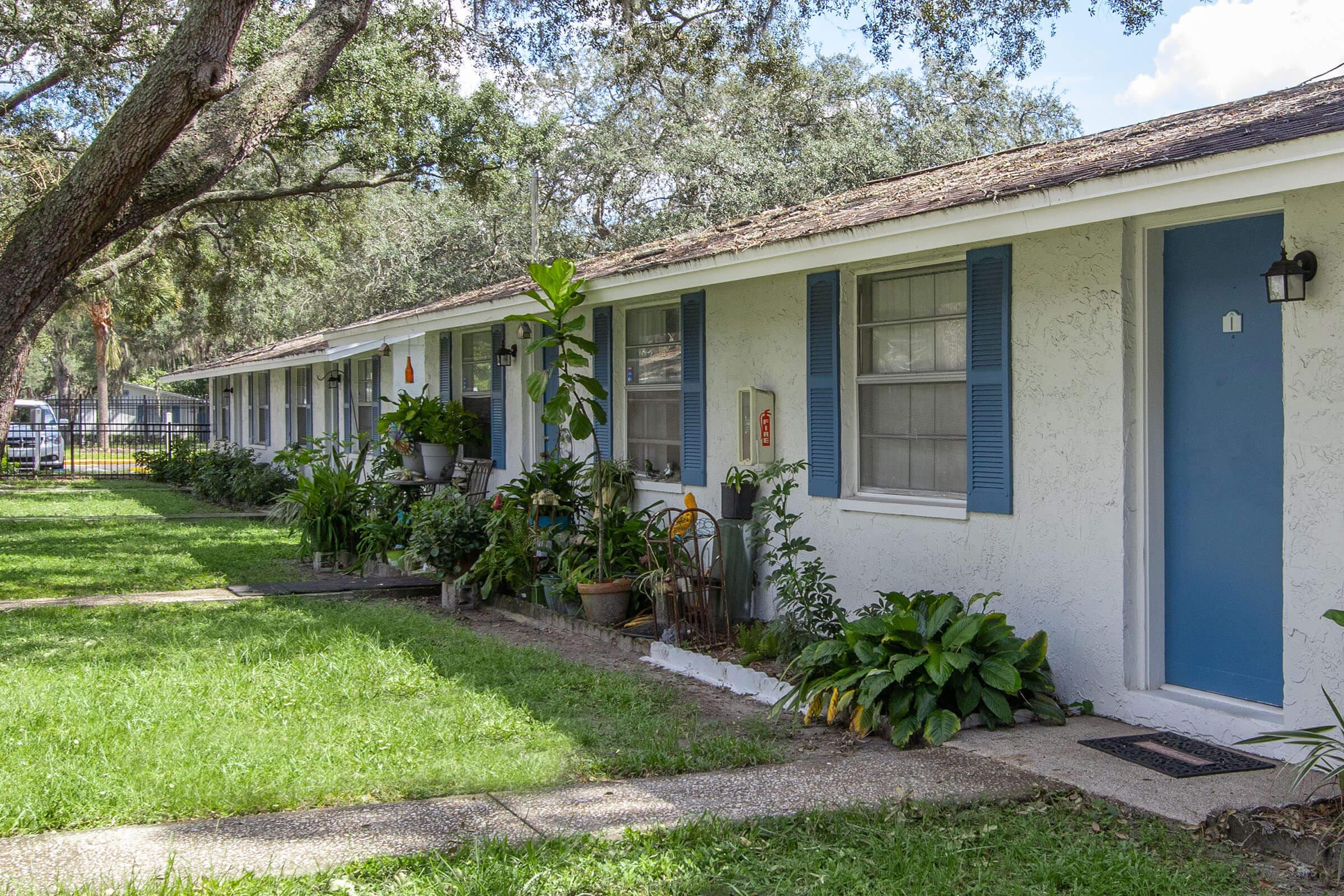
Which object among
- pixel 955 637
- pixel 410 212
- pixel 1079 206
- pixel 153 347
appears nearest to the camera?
pixel 1079 206

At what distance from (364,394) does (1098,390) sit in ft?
44.6

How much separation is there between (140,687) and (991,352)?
196 inches

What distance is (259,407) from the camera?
24875 mm

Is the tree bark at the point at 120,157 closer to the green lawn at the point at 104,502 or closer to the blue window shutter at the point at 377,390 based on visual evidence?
the blue window shutter at the point at 377,390

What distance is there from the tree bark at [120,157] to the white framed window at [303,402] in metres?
11.5

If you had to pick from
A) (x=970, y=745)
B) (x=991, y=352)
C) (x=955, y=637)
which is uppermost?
(x=991, y=352)

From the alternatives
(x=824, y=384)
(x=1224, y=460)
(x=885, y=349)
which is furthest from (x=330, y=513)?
(x=1224, y=460)

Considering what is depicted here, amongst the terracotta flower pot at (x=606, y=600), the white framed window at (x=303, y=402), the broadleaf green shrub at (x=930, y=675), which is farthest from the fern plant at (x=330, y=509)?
the white framed window at (x=303, y=402)

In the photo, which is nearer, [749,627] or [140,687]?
[140,687]

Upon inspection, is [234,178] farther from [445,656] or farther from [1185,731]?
[1185,731]

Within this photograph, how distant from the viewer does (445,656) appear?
751cm

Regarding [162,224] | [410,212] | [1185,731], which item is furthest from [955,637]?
[410,212]

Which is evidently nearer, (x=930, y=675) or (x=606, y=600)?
(x=930, y=675)

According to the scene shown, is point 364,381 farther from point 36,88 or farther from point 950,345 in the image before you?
point 950,345
